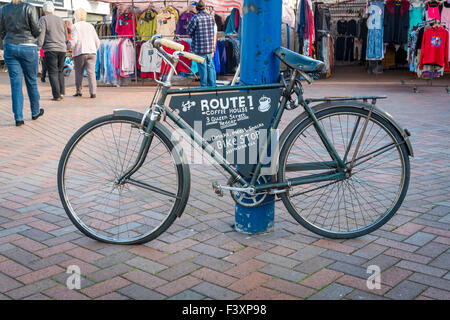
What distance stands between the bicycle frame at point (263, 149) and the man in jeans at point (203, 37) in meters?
8.07

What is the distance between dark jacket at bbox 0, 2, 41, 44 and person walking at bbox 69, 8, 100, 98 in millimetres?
4223

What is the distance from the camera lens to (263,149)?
10.7 ft

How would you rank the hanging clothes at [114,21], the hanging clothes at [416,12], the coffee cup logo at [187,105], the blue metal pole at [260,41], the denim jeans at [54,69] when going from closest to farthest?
the coffee cup logo at [187,105] < the blue metal pole at [260,41] < the denim jeans at [54,69] < the hanging clothes at [416,12] < the hanging clothes at [114,21]

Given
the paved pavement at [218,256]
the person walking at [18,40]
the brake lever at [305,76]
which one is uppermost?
the person walking at [18,40]

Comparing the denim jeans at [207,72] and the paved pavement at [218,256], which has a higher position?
the denim jeans at [207,72]

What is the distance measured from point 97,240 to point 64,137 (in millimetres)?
4053


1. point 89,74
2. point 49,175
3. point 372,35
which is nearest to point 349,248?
point 49,175

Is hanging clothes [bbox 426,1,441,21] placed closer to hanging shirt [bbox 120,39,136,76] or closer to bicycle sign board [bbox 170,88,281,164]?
hanging shirt [bbox 120,39,136,76]

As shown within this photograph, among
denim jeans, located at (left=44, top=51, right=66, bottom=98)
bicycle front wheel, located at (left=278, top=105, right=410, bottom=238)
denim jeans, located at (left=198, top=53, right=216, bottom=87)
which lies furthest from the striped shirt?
bicycle front wheel, located at (left=278, top=105, right=410, bottom=238)

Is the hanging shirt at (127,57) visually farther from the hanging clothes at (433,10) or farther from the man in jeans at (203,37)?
the hanging clothes at (433,10)

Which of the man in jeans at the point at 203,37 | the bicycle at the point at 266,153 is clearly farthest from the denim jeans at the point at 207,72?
the bicycle at the point at 266,153

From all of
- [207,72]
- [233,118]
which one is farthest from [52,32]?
[233,118]

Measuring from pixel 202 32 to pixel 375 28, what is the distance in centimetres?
674

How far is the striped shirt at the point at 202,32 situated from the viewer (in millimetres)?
11305
